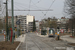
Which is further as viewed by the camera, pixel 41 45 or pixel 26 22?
pixel 26 22

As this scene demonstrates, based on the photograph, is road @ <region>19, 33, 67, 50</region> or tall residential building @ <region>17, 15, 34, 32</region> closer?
road @ <region>19, 33, 67, 50</region>

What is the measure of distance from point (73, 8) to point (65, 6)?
1842 mm

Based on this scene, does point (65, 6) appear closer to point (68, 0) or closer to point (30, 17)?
point (68, 0)

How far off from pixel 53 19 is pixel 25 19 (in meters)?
65.5

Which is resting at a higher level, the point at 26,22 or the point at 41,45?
the point at 26,22

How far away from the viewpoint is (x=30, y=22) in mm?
152750

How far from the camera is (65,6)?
66.0 ft

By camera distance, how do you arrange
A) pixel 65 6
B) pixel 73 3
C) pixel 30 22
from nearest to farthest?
pixel 73 3 < pixel 65 6 < pixel 30 22

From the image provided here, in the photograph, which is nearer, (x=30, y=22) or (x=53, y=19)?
(x=53, y=19)

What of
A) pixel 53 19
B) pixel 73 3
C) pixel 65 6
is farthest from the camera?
pixel 53 19

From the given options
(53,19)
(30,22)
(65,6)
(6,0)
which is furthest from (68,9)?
(30,22)

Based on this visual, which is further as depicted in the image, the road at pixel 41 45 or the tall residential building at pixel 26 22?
the tall residential building at pixel 26 22

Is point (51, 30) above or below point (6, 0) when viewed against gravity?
below

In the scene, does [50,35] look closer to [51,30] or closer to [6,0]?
[51,30]
